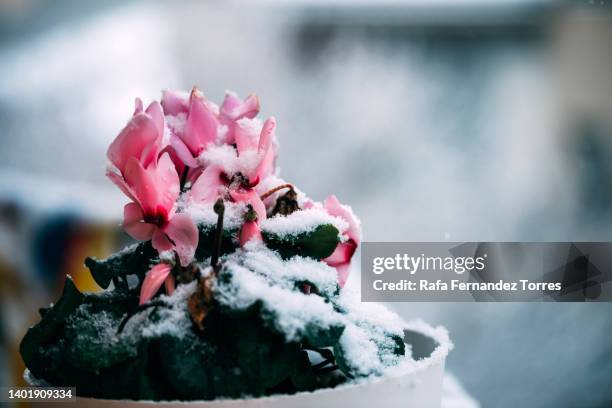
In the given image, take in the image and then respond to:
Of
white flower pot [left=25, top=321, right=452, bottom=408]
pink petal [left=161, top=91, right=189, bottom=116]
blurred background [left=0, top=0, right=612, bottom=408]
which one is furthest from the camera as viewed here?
blurred background [left=0, top=0, right=612, bottom=408]

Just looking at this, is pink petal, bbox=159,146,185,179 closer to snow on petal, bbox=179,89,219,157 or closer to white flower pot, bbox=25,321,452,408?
snow on petal, bbox=179,89,219,157

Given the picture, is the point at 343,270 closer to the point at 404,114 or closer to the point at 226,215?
the point at 226,215

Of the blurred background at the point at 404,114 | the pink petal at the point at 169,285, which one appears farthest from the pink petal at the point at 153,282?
the blurred background at the point at 404,114

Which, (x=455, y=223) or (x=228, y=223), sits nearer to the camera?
(x=228, y=223)

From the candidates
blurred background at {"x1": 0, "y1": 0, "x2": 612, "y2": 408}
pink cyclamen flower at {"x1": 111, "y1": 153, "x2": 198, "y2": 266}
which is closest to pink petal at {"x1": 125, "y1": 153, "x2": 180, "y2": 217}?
pink cyclamen flower at {"x1": 111, "y1": 153, "x2": 198, "y2": 266}

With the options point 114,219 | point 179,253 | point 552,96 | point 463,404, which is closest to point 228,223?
point 179,253

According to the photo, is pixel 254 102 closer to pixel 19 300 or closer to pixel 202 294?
pixel 202 294
